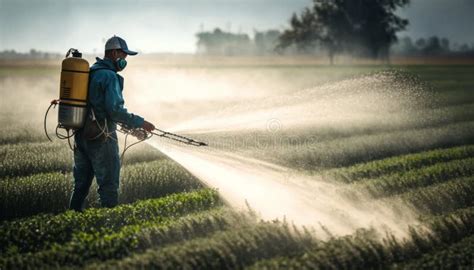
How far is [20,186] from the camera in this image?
916 cm

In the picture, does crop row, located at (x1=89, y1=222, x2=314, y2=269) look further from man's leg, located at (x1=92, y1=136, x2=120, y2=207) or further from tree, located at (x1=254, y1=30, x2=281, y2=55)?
tree, located at (x1=254, y1=30, x2=281, y2=55)

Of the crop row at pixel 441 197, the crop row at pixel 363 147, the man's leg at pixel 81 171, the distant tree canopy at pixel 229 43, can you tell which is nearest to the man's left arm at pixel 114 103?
the man's leg at pixel 81 171

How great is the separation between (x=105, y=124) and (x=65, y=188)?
2499mm

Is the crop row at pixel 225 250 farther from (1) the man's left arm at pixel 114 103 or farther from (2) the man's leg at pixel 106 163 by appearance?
(1) the man's left arm at pixel 114 103

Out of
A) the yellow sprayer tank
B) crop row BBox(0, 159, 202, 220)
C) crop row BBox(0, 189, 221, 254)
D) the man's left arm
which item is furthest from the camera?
crop row BBox(0, 159, 202, 220)

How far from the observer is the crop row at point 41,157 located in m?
11.0

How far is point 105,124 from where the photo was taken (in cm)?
744

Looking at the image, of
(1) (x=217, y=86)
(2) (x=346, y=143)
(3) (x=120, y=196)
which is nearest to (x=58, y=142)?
(3) (x=120, y=196)

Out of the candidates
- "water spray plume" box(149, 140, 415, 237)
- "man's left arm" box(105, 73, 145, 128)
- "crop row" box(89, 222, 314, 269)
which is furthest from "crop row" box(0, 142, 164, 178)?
"crop row" box(89, 222, 314, 269)

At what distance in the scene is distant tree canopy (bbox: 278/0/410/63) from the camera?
63.1 metres

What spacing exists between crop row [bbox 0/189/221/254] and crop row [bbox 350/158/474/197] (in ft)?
9.74

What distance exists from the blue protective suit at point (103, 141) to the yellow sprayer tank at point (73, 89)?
0.17m

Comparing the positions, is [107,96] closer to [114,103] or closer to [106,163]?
[114,103]

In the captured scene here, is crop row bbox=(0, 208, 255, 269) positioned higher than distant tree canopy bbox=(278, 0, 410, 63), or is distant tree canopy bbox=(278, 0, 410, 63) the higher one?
distant tree canopy bbox=(278, 0, 410, 63)
